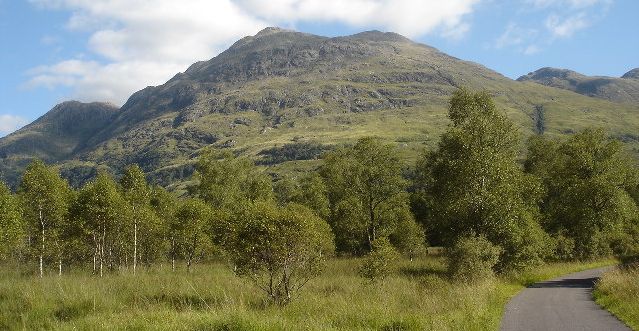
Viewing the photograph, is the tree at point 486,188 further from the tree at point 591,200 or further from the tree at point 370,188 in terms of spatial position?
the tree at point 591,200

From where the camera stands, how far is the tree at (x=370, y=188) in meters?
56.2

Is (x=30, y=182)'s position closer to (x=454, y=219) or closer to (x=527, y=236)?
(x=454, y=219)

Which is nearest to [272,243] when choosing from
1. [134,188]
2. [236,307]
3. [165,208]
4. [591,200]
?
[236,307]

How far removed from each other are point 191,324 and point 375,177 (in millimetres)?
43634

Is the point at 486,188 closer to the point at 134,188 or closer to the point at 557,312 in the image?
the point at 557,312

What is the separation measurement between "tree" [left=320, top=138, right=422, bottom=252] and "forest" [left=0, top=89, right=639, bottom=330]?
171 mm

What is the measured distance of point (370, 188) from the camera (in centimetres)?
5722

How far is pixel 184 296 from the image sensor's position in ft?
75.3

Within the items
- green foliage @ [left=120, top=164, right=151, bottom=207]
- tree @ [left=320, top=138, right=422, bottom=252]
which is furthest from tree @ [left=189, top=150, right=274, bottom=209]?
green foliage @ [left=120, top=164, right=151, bottom=207]

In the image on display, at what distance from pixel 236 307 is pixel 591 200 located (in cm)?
5126

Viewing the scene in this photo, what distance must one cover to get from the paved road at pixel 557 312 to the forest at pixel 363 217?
13.4ft

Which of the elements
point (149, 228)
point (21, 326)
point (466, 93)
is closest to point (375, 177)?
point (466, 93)

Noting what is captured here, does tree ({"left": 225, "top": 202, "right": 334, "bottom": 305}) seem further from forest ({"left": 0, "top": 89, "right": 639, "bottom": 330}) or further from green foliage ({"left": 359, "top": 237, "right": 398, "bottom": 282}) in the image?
green foliage ({"left": 359, "top": 237, "right": 398, "bottom": 282})

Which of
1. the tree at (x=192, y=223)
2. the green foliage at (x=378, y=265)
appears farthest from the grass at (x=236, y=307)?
the tree at (x=192, y=223)
